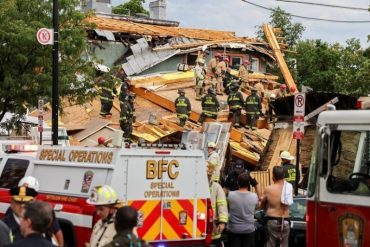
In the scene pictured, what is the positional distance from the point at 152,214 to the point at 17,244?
4919 mm

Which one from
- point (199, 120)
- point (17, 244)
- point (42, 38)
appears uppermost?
point (42, 38)

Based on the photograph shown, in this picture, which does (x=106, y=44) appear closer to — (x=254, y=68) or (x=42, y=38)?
(x=254, y=68)

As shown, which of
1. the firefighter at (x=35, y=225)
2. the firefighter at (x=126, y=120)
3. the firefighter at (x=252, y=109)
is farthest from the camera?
the firefighter at (x=252, y=109)

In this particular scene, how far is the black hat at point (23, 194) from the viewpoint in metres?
6.92

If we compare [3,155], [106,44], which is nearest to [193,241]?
[3,155]

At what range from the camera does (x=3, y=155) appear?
11.8m

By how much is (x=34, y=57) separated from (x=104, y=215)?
44.3ft

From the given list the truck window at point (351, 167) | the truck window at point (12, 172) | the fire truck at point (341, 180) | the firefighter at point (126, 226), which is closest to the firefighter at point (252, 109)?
the truck window at point (12, 172)

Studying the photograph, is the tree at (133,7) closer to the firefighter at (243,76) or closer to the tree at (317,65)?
the tree at (317,65)

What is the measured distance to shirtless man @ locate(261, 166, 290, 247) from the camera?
986 centimetres

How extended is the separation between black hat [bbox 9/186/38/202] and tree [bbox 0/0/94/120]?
39.7 ft

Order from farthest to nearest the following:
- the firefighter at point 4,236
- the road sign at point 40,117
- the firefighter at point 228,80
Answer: the firefighter at point 228,80
the road sign at point 40,117
the firefighter at point 4,236

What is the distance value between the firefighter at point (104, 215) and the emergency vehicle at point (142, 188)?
7.70ft

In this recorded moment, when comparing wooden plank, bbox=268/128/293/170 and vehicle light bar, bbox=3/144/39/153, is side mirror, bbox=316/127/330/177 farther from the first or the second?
wooden plank, bbox=268/128/293/170
